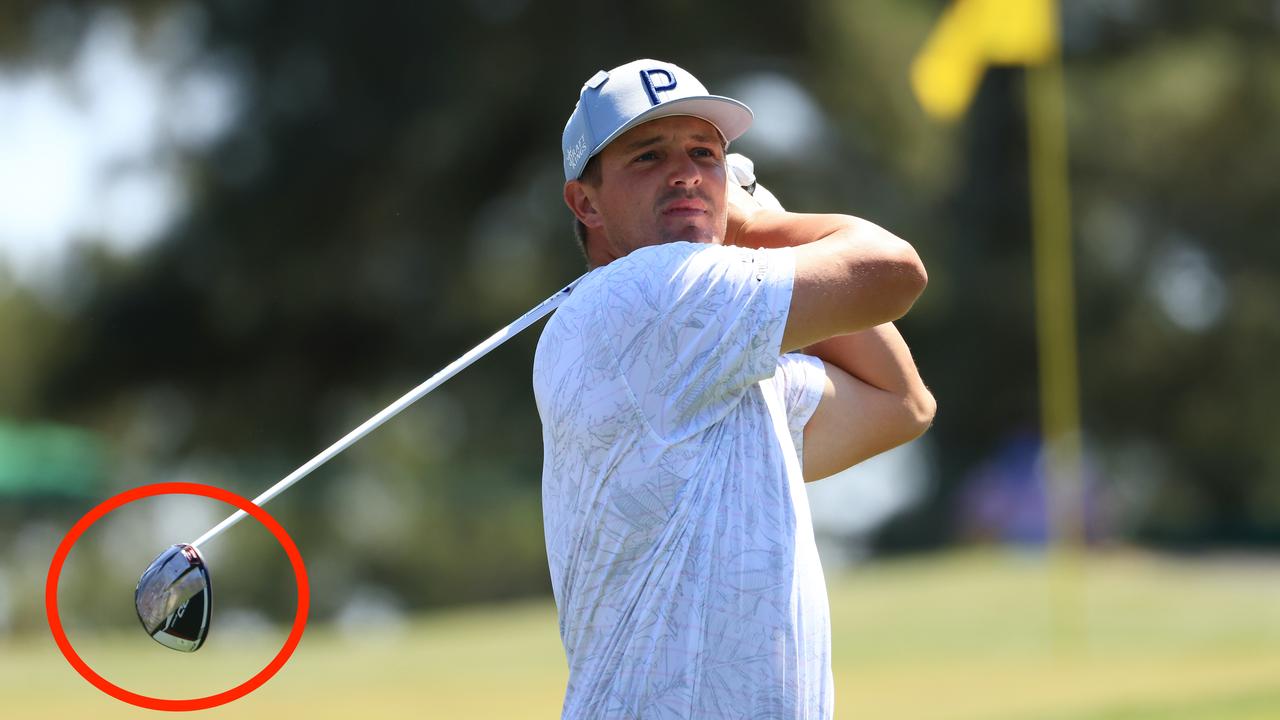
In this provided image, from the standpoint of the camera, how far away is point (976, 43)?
1485 cm

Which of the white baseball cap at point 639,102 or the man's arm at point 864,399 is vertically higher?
the white baseball cap at point 639,102

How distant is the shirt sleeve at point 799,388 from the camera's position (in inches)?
123

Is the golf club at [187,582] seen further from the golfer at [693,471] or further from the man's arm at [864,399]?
Result: the man's arm at [864,399]

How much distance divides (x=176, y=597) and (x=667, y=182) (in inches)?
42.8

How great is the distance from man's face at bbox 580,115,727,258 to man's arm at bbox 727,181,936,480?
0.15 meters

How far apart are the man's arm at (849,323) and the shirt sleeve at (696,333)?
0.04m

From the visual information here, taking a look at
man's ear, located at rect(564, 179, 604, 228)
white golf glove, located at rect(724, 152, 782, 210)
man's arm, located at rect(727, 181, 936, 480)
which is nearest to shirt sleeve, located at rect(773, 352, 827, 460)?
man's arm, located at rect(727, 181, 936, 480)

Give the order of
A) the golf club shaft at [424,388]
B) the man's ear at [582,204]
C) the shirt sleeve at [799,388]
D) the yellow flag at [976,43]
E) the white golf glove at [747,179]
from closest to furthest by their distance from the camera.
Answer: the golf club shaft at [424,388], the shirt sleeve at [799,388], the man's ear at [582,204], the white golf glove at [747,179], the yellow flag at [976,43]

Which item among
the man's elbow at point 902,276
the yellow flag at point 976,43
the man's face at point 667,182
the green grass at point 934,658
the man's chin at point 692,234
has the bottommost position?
the man's elbow at point 902,276

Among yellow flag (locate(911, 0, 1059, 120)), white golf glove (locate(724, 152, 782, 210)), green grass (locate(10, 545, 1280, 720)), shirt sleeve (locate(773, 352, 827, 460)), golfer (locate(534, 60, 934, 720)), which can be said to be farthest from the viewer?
yellow flag (locate(911, 0, 1059, 120))

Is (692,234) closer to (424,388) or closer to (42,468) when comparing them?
(424,388)

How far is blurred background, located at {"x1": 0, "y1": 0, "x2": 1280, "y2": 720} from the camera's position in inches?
931

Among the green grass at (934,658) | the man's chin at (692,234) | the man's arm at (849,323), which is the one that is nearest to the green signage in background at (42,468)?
the green grass at (934,658)

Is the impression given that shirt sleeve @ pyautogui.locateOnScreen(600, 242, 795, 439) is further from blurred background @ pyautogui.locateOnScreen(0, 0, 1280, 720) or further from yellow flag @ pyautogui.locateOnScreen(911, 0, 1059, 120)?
blurred background @ pyautogui.locateOnScreen(0, 0, 1280, 720)
